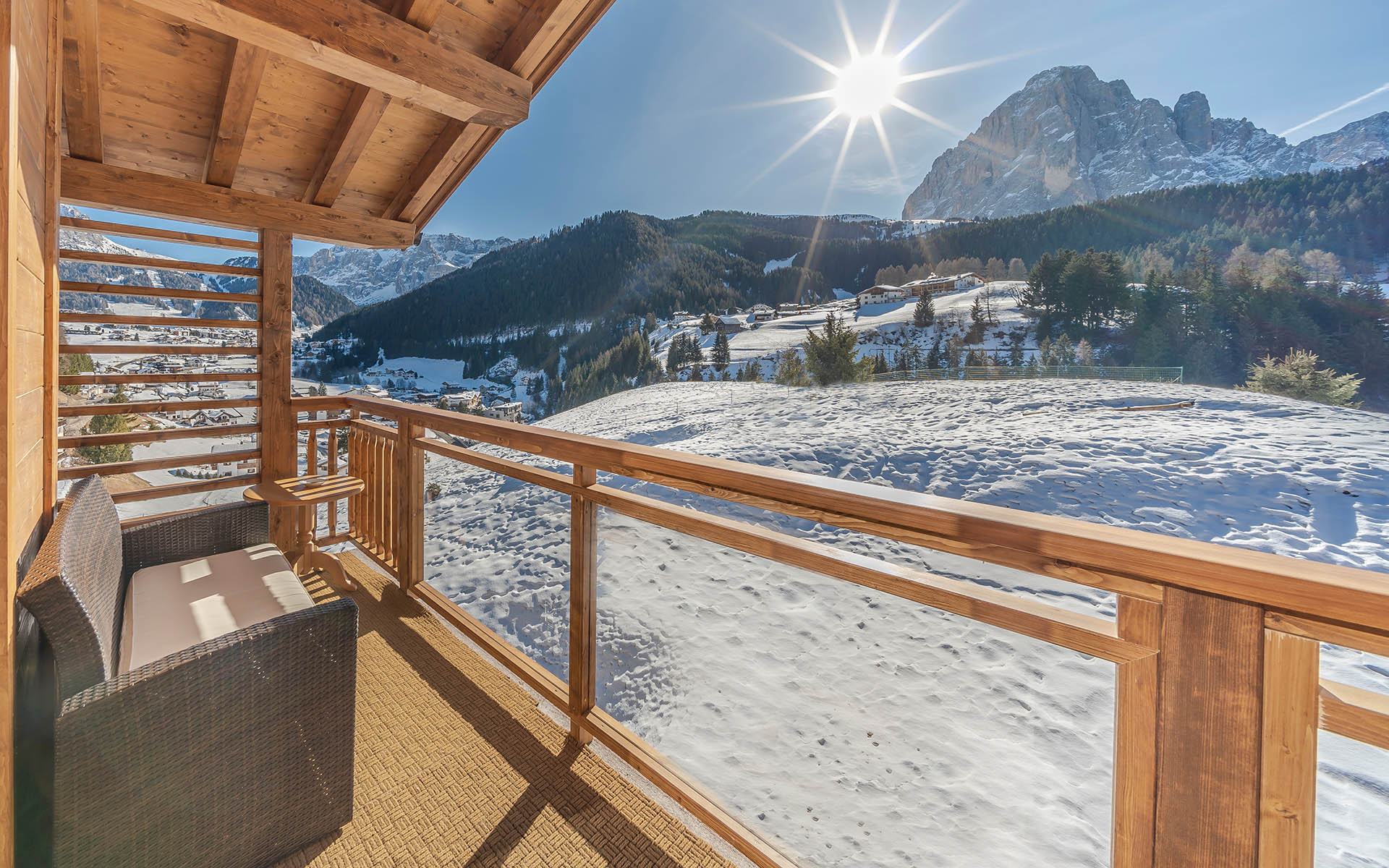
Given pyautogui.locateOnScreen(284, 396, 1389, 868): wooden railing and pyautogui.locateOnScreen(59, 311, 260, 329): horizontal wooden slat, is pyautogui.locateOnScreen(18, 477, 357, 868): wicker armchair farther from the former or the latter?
pyautogui.locateOnScreen(59, 311, 260, 329): horizontal wooden slat

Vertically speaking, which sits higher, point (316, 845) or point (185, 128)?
point (185, 128)

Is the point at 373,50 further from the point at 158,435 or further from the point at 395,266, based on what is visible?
the point at 395,266

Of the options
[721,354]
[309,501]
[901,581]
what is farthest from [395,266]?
[901,581]

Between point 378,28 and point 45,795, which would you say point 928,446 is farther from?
point 45,795

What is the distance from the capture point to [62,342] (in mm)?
2631

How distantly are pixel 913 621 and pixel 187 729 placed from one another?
14.9 ft

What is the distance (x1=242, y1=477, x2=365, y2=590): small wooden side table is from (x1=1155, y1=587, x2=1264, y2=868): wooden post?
2898 millimetres

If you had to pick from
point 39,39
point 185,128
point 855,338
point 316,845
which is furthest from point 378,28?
point 855,338

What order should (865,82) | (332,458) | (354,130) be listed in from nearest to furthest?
(354,130) < (332,458) < (865,82)

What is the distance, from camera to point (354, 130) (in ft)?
7.93

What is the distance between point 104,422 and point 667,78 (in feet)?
119

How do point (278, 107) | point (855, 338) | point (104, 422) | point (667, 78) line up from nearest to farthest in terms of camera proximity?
point (278, 107)
point (104, 422)
point (855, 338)
point (667, 78)

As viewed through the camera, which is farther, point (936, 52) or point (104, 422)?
point (936, 52)

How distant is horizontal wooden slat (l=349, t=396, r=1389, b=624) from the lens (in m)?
0.55
